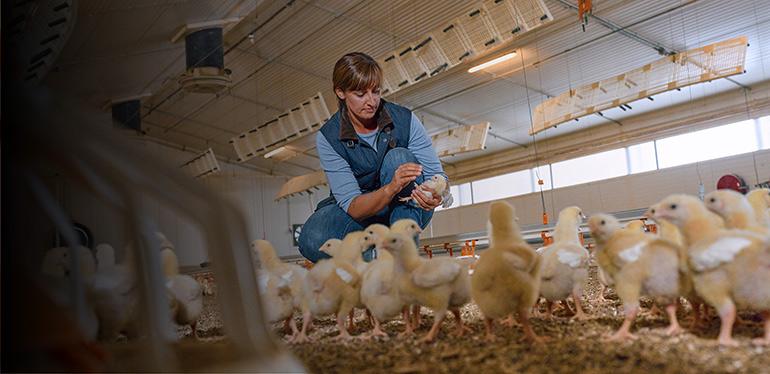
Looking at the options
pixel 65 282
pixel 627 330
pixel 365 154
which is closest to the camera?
pixel 65 282

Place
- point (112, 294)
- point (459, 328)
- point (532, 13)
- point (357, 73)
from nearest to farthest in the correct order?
1. point (112, 294)
2. point (459, 328)
3. point (357, 73)
4. point (532, 13)

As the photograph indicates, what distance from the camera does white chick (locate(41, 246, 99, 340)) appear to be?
2.56ft

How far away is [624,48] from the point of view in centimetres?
802

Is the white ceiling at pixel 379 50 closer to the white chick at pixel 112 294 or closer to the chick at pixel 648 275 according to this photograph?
the white chick at pixel 112 294

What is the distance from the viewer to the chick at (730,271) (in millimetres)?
1224

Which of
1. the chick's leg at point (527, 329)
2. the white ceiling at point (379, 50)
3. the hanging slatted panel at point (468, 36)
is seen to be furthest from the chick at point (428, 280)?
the hanging slatted panel at point (468, 36)

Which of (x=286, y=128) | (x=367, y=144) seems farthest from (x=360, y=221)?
(x=286, y=128)

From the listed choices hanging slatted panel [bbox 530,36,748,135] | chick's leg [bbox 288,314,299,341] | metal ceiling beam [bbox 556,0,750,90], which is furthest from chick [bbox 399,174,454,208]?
metal ceiling beam [bbox 556,0,750,90]

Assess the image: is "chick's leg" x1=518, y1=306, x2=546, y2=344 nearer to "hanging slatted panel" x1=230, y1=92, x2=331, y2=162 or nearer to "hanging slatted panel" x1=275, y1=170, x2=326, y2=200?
"hanging slatted panel" x1=230, y1=92, x2=331, y2=162

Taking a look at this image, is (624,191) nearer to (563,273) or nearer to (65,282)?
(563,273)

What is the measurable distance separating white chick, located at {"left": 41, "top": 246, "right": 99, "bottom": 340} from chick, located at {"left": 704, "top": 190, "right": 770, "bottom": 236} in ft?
4.68

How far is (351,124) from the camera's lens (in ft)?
7.43

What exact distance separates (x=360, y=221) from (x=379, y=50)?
5537mm

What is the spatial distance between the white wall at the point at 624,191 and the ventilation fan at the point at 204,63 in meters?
3.50
